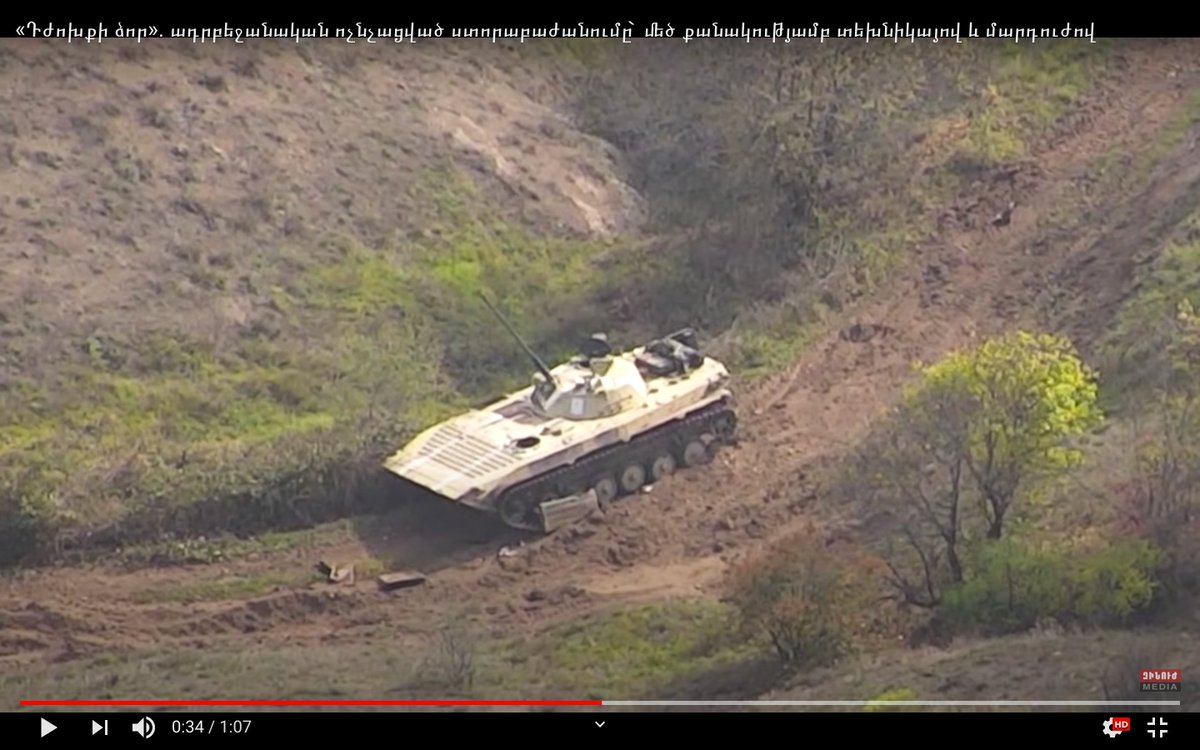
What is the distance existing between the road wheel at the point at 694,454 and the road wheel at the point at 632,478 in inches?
30.7

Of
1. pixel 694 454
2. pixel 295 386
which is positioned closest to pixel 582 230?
pixel 295 386

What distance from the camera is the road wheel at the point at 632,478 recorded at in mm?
27109

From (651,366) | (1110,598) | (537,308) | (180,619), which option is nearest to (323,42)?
(537,308)

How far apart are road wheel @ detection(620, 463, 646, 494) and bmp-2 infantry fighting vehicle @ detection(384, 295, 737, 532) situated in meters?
0.01

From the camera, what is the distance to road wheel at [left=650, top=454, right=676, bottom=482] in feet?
90.2

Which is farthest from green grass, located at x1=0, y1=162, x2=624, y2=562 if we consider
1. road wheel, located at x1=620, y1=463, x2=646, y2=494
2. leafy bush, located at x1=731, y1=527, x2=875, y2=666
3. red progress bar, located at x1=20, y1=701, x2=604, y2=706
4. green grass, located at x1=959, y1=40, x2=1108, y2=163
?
leafy bush, located at x1=731, y1=527, x2=875, y2=666

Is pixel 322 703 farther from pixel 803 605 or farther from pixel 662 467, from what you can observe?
pixel 662 467

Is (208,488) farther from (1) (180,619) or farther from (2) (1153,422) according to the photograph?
(2) (1153,422)

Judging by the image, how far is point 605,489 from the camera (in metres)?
26.9

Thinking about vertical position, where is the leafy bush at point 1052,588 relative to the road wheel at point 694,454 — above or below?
below

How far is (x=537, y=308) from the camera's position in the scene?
1264 inches
